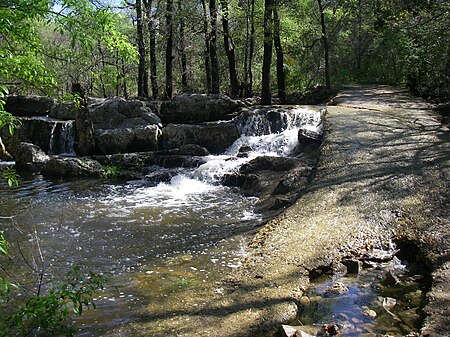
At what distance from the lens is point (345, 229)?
588 centimetres

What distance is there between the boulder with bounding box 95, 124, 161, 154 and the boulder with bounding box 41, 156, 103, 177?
6.33ft

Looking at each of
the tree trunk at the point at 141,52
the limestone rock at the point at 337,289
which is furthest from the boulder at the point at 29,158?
the limestone rock at the point at 337,289

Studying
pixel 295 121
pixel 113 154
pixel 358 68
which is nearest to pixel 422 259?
pixel 295 121

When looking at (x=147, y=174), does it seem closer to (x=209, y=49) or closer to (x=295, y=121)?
(x=295, y=121)

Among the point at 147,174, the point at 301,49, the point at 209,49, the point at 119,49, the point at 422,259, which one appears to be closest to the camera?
the point at 119,49

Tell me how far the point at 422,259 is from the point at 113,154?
464 inches

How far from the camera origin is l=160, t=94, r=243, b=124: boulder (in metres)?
17.1

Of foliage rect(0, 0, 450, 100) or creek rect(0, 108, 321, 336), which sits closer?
foliage rect(0, 0, 450, 100)

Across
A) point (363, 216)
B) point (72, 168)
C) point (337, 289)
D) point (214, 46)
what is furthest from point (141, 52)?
point (337, 289)

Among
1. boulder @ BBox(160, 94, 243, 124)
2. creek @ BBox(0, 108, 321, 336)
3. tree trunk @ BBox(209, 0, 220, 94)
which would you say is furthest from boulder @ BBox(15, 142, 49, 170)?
tree trunk @ BBox(209, 0, 220, 94)

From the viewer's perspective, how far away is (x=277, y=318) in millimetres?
4027

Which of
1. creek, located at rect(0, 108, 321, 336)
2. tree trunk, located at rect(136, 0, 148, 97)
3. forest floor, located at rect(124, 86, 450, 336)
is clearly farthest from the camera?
tree trunk, located at rect(136, 0, 148, 97)

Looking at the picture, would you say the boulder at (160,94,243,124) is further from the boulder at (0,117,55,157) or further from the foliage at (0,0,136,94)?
the foliage at (0,0,136,94)

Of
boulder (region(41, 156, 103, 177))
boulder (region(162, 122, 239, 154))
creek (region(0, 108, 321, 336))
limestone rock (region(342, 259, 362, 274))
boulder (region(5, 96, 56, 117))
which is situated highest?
boulder (region(5, 96, 56, 117))
